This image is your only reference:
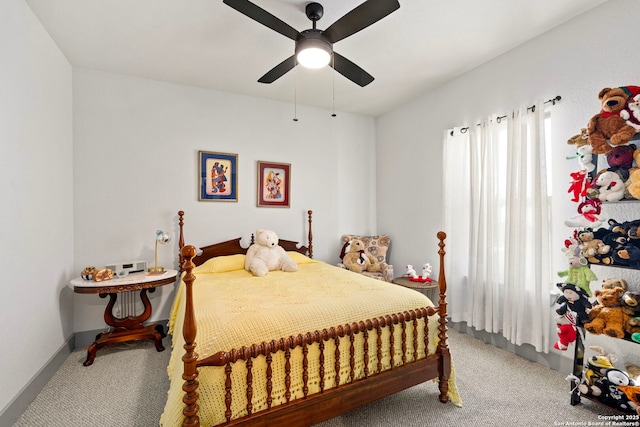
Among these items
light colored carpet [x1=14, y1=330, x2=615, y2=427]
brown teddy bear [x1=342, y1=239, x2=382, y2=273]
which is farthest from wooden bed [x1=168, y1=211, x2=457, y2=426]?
brown teddy bear [x1=342, y1=239, x2=382, y2=273]

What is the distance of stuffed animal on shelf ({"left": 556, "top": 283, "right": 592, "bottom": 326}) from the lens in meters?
1.93

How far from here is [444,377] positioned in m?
2.02

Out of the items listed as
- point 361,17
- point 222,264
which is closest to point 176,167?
point 222,264

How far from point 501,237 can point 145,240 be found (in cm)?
369

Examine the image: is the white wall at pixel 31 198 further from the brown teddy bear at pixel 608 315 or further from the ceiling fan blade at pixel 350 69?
the brown teddy bear at pixel 608 315

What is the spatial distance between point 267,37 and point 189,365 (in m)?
2.49

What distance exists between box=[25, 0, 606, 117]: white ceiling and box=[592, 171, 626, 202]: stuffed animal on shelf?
1.31m

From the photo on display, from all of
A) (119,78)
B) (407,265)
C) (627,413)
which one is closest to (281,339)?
(627,413)

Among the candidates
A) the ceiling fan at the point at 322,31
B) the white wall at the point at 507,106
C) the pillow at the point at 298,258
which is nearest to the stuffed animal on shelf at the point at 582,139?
the white wall at the point at 507,106

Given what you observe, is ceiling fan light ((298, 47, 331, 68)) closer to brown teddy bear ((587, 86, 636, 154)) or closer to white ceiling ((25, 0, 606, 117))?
white ceiling ((25, 0, 606, 117))

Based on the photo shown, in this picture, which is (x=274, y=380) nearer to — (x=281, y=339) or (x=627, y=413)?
(x=281, y=339)

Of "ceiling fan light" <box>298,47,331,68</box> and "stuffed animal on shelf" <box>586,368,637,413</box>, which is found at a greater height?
"ceiling fan light" <box>298,47,331,68</box>

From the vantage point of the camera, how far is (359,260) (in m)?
3.87

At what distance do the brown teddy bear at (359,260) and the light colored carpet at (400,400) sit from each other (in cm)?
149
